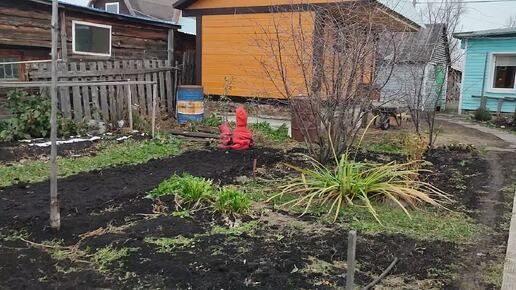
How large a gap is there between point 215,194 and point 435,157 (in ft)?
14.7

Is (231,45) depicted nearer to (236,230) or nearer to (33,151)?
(33,151)

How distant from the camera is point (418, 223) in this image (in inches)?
166

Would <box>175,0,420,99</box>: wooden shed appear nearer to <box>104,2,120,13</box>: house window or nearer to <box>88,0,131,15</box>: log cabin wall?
<box>88,0,131,15</box>: log cabin wall

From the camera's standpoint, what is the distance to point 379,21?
6.48m

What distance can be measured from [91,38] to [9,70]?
6.80 ft

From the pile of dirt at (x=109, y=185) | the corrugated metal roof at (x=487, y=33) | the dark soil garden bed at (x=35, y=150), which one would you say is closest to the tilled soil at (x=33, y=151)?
the dark soil garden bed at (x=35, y=150)

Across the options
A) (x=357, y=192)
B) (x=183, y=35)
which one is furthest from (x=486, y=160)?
(x=183, y=35)

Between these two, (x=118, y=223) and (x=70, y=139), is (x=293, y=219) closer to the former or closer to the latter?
(x=118, y=223)

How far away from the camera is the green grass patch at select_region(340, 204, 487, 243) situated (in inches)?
154

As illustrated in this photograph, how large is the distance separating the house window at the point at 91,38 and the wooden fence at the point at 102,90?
0.98 metres

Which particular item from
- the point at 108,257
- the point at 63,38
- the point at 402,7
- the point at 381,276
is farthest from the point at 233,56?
the point at 381,276

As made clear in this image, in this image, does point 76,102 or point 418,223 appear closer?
point 418,223

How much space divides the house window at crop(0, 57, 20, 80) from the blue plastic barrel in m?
3.19

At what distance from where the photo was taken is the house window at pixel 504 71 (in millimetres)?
16266
